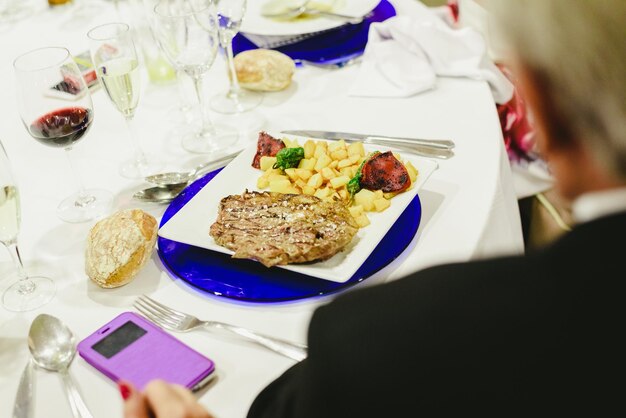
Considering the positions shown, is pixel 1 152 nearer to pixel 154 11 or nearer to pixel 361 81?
pixel 154 11

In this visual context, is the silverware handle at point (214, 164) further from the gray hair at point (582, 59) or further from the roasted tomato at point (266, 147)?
the gray hair at point (582, 59)

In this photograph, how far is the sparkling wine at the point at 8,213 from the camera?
1.11 m

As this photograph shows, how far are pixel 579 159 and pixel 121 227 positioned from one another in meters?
0.84

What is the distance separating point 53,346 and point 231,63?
3.07ft

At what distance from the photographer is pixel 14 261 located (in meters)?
1.19

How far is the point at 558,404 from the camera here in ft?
1.83

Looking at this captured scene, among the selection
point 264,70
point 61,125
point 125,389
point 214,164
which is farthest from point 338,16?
point 125,389

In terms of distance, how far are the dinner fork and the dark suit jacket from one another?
1.29 feet

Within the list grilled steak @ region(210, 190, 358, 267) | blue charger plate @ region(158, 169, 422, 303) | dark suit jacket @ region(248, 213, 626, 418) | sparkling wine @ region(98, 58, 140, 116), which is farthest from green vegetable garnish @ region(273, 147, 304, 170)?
dark suit jacket @ region(248, 213, 626, 418)

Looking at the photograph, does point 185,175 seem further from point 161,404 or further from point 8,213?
point 161,404

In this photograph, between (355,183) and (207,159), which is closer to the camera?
(355,183)

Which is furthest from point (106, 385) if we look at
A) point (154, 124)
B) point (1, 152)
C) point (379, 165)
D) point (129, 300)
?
point (154, 124)

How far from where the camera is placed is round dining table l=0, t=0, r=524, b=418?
1.00 meters

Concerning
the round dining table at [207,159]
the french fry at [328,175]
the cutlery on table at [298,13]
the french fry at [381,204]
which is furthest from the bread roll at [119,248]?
the cutlery on table at [298,13]
